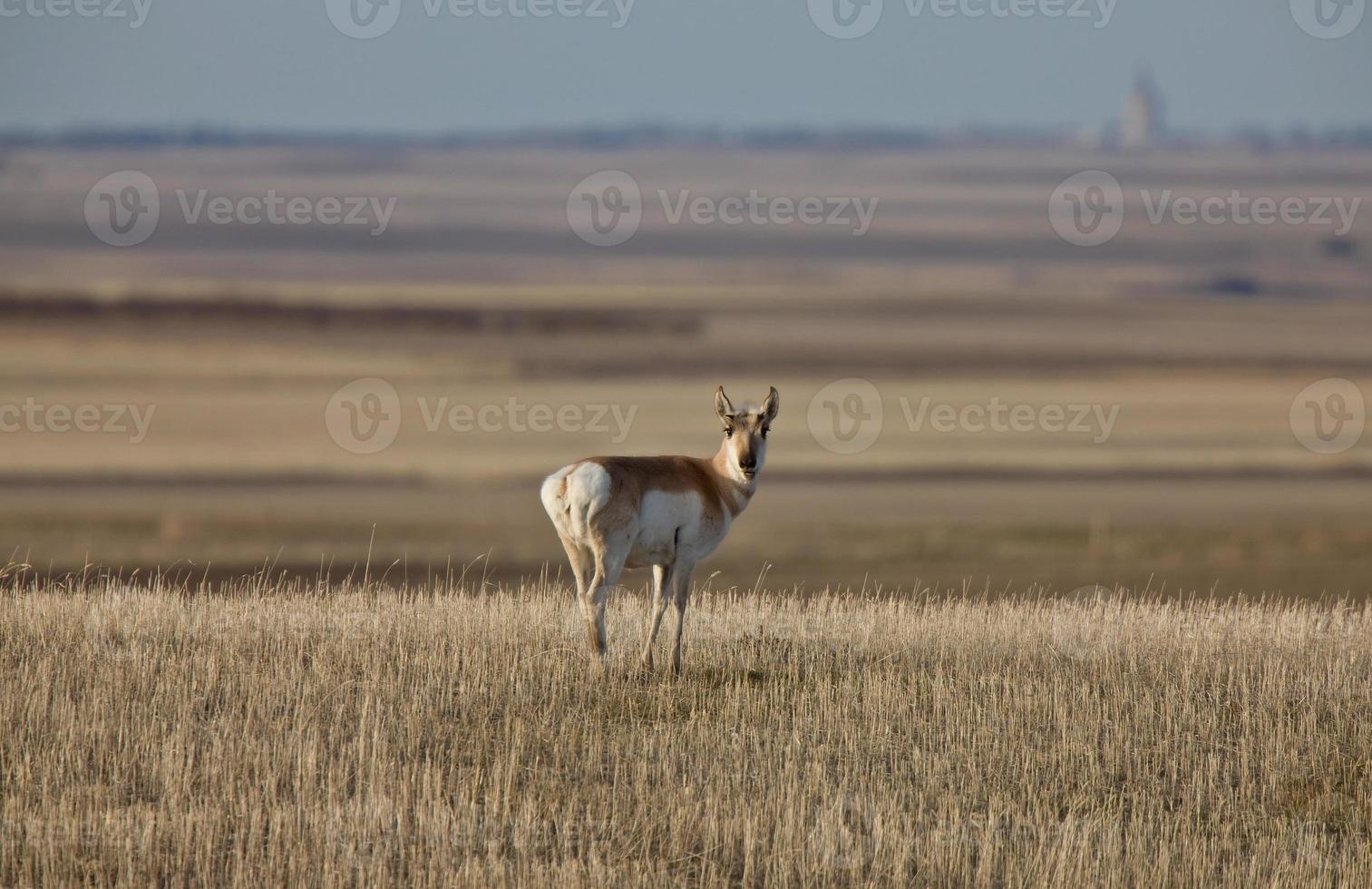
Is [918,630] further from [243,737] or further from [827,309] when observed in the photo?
[827,309]

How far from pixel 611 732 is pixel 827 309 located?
97.3 meters

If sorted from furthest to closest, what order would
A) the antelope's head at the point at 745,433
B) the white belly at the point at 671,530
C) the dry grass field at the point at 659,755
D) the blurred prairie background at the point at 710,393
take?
the blurred prairie background at the point at 710,393 → the antelope's head at the point at 745,433 → the white belly at the point at 671,530 → the dry grass field at the point at 659,755

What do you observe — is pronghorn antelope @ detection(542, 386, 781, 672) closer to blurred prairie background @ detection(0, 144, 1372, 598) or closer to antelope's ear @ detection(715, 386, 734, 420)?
antelope's ear @ detection(715, 386, 734, 420)

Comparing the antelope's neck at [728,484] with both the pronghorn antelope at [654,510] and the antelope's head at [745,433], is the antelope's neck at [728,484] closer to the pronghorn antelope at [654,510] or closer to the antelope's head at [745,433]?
the pronghorn antelope at [654,510]

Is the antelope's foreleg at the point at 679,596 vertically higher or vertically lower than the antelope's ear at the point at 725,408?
lower

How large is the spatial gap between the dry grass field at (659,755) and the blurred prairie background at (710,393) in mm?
8704

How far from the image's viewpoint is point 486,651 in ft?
43.5

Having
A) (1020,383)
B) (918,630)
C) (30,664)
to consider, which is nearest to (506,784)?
(30,664)

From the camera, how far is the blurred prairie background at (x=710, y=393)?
111 feet

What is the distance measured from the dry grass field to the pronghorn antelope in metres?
0.75

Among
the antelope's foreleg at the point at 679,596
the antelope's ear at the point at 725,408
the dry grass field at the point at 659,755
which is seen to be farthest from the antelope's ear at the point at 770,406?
the dry grass field at the point at 659,755

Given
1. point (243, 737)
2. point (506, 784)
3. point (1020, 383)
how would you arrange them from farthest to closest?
1. point (1020, 383)
2. point (243, 737)
3. point (506, 784)

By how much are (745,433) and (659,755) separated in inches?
118

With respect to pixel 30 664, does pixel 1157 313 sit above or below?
above
